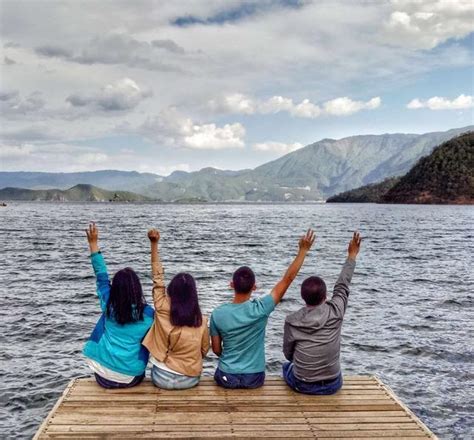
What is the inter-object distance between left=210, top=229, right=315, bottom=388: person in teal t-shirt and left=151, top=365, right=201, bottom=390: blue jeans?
55 centimetres

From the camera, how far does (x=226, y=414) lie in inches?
343

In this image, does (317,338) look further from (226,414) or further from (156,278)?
(156,278)

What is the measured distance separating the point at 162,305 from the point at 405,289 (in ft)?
82.1

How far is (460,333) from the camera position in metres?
21.3

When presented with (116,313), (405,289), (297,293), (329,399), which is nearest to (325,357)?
(329,399)

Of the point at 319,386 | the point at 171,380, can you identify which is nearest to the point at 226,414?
the point at 171,380

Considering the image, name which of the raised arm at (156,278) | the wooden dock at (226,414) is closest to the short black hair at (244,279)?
the raised arm at (156,278)

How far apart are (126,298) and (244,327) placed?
211cm

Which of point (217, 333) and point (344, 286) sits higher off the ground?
point (344, 286)

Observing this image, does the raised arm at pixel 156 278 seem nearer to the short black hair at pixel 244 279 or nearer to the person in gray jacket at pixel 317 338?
the short black hair at pixel 244 279

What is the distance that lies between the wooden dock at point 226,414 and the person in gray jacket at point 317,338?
27 cm

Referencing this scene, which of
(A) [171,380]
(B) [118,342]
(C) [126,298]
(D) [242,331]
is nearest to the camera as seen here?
(C) [126,298]

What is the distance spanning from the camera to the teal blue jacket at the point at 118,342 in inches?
383

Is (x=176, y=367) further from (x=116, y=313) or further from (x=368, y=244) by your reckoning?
(x=368, y=244)
